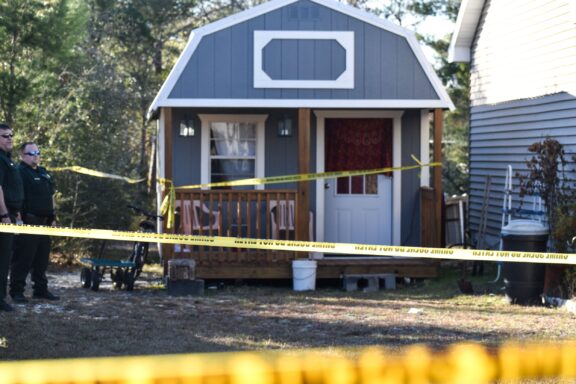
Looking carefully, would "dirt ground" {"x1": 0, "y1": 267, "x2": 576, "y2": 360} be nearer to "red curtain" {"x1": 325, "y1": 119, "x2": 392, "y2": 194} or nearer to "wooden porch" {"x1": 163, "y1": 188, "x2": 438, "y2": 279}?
"wooden porch" {"x1": 163, "y1": 188, "x2": 438, "y2": 279}

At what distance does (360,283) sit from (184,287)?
258 cm

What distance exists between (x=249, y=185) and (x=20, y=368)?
12307 mm

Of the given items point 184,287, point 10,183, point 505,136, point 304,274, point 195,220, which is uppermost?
point 505,136

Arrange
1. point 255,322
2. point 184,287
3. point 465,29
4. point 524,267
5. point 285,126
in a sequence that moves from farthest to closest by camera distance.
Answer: point 465,29, point 285,126, point 184,287, point 524,267, point 255,322

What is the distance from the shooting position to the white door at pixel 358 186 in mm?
14750

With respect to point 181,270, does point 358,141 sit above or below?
above

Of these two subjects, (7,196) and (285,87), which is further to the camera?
(285,87)

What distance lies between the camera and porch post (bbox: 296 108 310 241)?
43.1 ft

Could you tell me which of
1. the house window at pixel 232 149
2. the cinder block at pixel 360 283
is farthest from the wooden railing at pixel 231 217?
the house window at pixel 232 149

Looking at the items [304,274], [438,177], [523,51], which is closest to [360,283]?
[304,274]

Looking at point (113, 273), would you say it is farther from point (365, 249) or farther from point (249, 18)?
point (365, 249)

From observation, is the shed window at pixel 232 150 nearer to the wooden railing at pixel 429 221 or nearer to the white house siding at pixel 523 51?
the wooden railing at pixel 429 221

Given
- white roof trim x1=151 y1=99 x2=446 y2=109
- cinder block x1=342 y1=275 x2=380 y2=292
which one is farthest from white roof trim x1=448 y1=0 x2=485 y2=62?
cinder block x1=342 y1=275 x2=380 y2=292

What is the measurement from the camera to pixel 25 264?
10.6 metres
